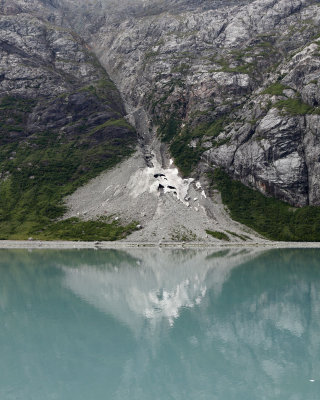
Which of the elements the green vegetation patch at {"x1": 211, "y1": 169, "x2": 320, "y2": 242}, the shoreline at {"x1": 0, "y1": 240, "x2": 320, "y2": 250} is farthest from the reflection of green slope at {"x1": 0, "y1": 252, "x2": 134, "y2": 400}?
the green vegetation patch at {"x1": 211, "y1": 169, "x2": 320, "y2": 242}

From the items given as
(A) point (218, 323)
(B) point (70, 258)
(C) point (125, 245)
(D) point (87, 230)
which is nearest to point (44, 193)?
(D) point (87, 230)

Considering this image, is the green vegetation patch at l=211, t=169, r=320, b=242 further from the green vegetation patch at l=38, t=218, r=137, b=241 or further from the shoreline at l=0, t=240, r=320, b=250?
the green vegetation patch at l=38, t=218, r=137, b=241

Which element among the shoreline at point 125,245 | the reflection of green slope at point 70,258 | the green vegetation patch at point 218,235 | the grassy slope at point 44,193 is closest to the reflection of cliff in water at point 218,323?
the reflection of green slope at point 70,258

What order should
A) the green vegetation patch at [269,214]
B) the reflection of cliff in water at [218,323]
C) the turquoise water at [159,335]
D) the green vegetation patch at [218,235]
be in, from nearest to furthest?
1. the turquoise water at [159,335]
2. the reflection of cliff in water at [218,323]
3. the green vegetation patch at [218,235]
4. the green vegetation patch at [269,214]

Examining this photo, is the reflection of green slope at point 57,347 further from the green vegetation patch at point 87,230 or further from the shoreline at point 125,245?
the green vegetation patch at point 87,230

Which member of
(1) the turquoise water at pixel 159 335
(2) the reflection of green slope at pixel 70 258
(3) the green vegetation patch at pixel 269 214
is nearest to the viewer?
(1) the turquoise water at pixel 159 335

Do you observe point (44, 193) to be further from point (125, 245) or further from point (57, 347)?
point (57, 347)
